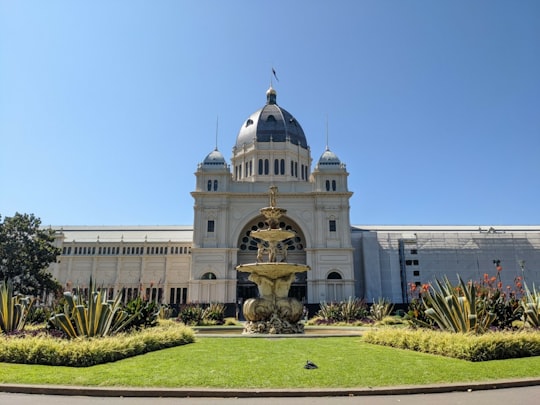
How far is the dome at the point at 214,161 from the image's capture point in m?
58.8

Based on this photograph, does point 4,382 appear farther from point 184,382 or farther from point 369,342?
point 369,342

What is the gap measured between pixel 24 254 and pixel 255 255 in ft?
90.2

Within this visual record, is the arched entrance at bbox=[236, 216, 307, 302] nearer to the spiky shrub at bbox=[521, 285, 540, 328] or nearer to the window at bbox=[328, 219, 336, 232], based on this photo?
the window at bbox=[328, 219, 336, 232]

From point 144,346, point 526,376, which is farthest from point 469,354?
point 144,346

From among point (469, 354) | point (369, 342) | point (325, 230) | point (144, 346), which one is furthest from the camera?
point (325, 230)

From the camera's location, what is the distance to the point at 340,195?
57125mm

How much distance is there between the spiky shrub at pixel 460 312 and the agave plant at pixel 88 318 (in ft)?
36.1

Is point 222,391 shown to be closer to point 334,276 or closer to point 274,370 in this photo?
point 274,370

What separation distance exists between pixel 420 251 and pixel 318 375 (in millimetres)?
54801

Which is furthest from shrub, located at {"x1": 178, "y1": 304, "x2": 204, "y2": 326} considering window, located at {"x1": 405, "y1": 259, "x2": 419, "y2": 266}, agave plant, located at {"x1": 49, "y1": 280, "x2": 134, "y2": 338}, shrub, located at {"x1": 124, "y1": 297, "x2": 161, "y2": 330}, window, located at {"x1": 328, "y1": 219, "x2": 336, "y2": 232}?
window, located at {"x1": 405, "y1": 259, "x2": 419, "y2": 266}

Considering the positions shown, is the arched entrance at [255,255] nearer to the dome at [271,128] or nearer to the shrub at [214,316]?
the dome at [271,128]

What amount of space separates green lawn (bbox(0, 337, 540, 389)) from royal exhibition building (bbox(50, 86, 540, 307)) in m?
41.8

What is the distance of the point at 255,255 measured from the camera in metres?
59.2

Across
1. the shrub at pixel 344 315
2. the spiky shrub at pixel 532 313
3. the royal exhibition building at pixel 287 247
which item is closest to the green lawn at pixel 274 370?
the spiky shrub at pixel 532 313
